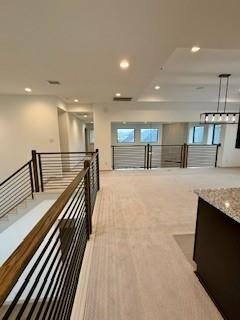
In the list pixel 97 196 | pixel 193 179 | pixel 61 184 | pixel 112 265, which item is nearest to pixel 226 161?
pixel 193 179

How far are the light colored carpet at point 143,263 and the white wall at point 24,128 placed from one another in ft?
9.03

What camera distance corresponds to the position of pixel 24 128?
17.0 feet

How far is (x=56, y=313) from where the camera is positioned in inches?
43.0

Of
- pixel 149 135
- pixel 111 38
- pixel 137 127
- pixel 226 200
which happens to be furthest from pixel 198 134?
pixel 226 200

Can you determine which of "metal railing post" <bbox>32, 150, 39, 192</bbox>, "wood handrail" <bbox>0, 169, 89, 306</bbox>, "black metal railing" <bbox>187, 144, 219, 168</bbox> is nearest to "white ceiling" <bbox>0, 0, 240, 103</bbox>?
"metal railing post" <bbox>32, 150, 39, 192</bbox>

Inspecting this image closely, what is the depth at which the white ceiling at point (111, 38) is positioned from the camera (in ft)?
5.12

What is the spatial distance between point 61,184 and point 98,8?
4.19 meters

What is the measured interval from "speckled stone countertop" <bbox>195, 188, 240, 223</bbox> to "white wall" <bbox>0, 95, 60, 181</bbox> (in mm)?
4714

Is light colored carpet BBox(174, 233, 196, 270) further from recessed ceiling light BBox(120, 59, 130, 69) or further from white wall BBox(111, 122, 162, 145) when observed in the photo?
white wall BBox(111, 122, 162, 145)

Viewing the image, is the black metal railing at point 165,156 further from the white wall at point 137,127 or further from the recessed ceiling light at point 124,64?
the recessed ceiling light at point 124,64

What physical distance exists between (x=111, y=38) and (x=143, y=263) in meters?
2.54

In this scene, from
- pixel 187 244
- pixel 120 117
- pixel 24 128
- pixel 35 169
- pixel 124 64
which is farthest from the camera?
pixel 120 117

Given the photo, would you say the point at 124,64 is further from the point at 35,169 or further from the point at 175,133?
the point at 175,133

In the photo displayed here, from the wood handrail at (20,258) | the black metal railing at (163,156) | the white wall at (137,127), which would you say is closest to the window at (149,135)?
the white wall at (137,127)
